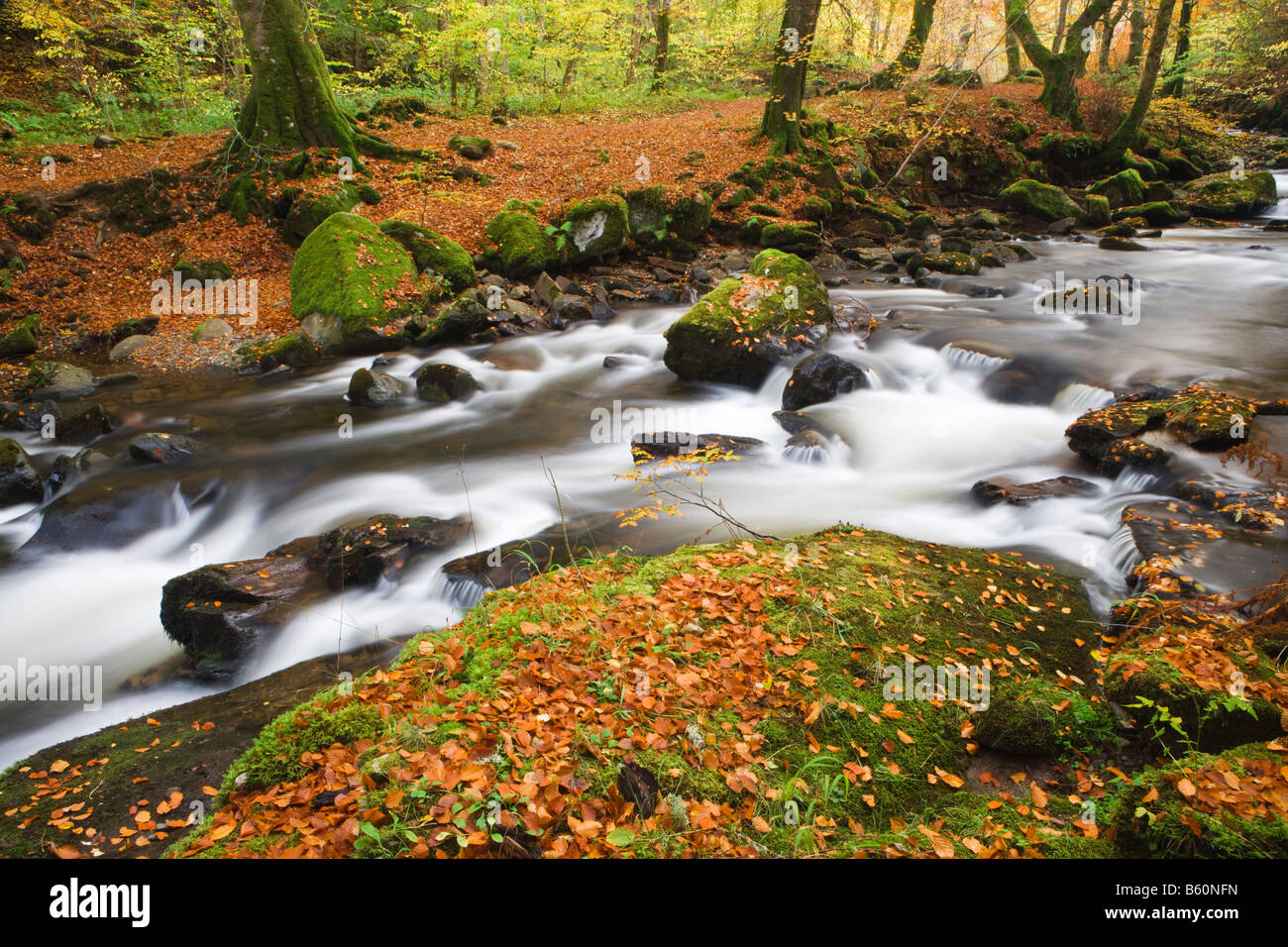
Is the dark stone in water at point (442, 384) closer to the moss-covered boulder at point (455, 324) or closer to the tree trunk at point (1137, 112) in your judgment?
the moss-covered boulder at point (455, 324)

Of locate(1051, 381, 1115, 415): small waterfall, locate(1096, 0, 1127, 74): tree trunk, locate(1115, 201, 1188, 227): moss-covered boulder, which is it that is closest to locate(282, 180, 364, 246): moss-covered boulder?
locate(1051, 381, 1115, 415): small waterfall

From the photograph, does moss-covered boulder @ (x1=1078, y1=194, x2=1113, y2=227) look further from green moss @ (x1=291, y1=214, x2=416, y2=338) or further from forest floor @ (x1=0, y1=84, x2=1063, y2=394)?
green moss @ (x1=291, y1=214, x2=416, y2=338)

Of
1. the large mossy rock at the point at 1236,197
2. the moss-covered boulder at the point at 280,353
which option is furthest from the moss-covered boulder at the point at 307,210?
the large mossy rock at the point at 1236,197

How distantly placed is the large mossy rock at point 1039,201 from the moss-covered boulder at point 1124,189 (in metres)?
1.51

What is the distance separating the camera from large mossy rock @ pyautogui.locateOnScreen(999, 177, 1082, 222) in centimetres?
2023

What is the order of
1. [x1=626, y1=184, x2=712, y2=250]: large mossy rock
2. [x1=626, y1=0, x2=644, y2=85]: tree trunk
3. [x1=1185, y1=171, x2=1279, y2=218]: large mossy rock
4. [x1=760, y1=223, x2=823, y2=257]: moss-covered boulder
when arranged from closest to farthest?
[x1=626, y1=184, x2=712, y2=250]: large mossy rock, [x1=760, y1=223, x2=823, y2=257]: moss-covered boulder, [x1=1185, y1=171, x2=1279, y2=218]: large mossy rock, [x1=626, y1=0, x2=644, y2=85]: tree trunk

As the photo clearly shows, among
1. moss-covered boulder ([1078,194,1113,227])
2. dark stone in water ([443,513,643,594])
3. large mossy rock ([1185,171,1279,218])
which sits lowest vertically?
dark stone in water ([443,513,643,594])

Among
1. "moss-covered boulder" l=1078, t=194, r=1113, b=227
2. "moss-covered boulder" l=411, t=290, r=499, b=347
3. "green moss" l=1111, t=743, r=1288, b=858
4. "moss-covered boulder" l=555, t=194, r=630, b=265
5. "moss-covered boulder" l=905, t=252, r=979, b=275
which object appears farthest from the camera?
"moss-covered boulder" l=1078, t=194, r=1113, b=227

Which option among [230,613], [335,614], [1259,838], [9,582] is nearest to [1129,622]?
[1259,838]

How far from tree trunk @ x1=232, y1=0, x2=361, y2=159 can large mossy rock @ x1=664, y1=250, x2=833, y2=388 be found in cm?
1042

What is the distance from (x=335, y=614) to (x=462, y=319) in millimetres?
8074

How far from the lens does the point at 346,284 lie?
1322 centimetres

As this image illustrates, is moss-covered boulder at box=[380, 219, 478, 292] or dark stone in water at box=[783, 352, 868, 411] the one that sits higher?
moss-covered boulder at box=[380, 219, 478, 292]

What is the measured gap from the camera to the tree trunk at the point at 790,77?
58.5ft
